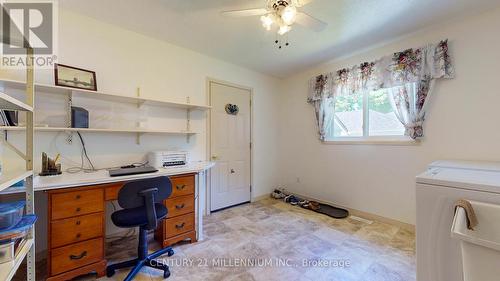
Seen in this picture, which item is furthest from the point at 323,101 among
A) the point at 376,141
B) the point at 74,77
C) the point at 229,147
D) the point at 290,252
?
the point at 74,77

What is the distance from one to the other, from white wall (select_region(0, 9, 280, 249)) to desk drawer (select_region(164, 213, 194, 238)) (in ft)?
2.97

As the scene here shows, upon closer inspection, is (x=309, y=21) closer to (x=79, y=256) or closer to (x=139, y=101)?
(x=139, y=101)

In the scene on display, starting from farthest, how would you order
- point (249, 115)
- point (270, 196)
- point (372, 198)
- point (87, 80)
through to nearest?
point (270, 196), point (249, 115), point (372, 198), point (87, 80)

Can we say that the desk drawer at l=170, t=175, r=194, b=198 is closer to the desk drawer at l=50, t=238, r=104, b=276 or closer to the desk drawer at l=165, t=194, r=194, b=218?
the desk drawer at l=165, t=194, r=194, b=218

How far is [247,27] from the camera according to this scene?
2336 mm

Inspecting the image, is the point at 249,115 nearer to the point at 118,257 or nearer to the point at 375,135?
the point at 375,135

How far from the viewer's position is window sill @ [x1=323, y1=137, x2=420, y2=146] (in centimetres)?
258

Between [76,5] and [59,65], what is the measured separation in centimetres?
62

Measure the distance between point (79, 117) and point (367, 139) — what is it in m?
3.52

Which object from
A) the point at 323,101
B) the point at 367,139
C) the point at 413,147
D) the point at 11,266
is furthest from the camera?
the point at 323,101

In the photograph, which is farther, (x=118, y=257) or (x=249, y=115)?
(x=249, y=115)

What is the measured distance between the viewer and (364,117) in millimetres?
3025

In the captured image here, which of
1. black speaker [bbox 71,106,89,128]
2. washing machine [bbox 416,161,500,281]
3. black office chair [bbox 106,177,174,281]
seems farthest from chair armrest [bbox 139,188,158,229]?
washing machine [bbox 416,161,500,281]

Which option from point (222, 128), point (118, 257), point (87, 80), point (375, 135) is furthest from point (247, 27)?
point (118, 257)
